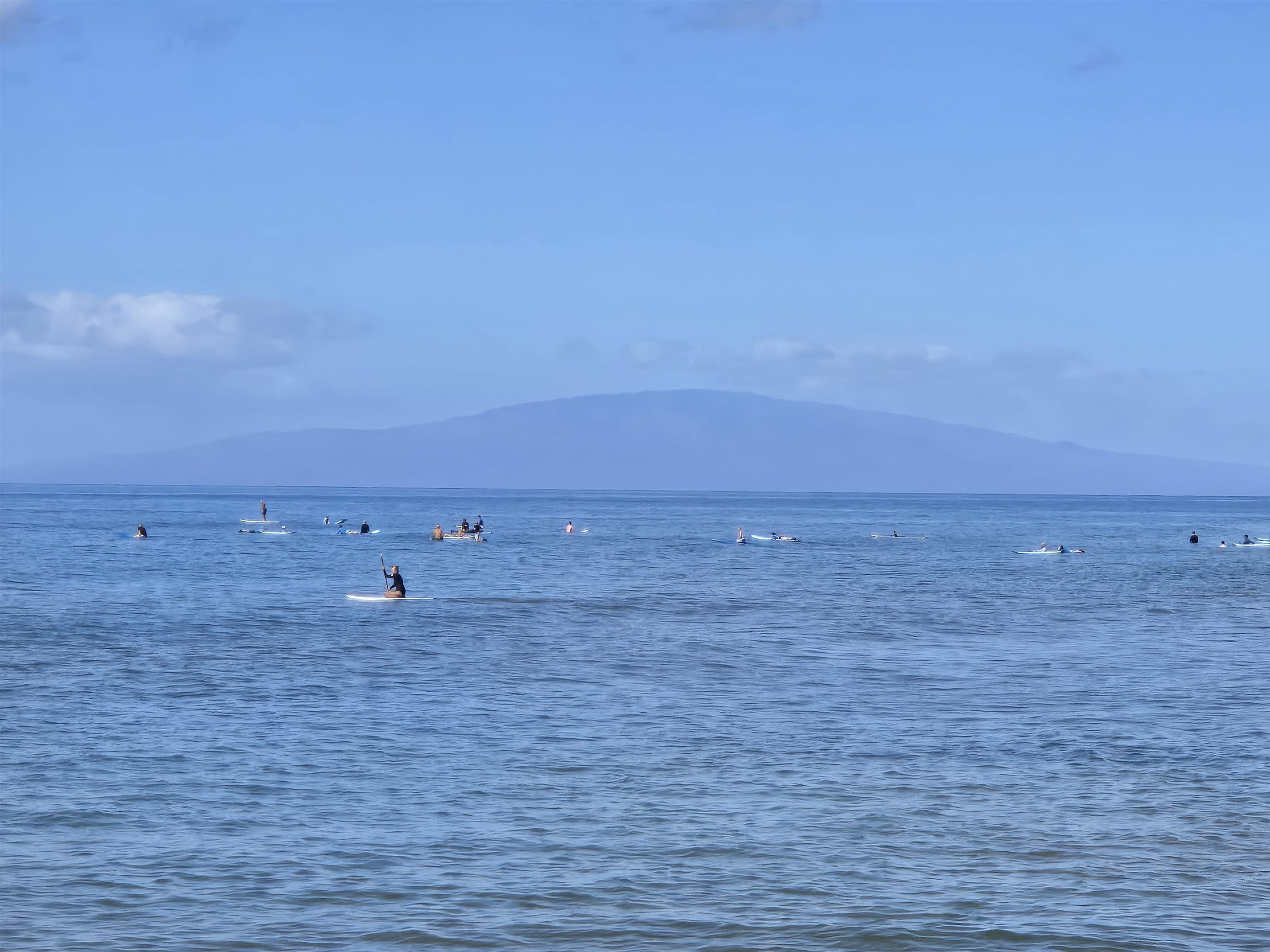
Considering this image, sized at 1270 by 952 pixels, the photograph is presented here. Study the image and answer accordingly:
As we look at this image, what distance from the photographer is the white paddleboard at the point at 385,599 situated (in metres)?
57.0

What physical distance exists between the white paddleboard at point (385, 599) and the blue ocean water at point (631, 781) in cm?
407

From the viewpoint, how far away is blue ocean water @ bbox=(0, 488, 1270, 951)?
1605cm

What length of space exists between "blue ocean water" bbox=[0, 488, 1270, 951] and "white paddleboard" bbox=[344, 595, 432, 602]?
160 inches

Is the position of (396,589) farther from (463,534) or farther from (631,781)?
(463,534)

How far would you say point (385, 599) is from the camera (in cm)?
5719

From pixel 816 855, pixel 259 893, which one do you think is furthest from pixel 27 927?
pixel 816 855

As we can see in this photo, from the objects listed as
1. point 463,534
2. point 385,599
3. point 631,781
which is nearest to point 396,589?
point 385,599

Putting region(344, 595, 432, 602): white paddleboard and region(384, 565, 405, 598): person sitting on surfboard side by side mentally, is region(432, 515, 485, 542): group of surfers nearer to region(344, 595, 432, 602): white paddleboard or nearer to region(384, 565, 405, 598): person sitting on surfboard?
region(344, 595, 432, 602): white paddleboard

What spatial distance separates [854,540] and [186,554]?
206ft

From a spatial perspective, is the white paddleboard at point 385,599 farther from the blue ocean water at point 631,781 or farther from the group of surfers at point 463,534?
the group of surfers at point 463,534

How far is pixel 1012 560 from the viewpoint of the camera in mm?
95062

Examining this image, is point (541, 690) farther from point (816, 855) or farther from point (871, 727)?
point (816, 855)

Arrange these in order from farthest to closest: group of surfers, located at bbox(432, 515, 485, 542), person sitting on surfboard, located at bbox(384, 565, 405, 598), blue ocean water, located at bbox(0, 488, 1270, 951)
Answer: group of surfers, located at bbox(432, 515, 485, 542) → person sitting on surfboard, located at bbox(384, 565, 405, 598) → blue ocean water, located at bbox(0, 488, 1270, 951)

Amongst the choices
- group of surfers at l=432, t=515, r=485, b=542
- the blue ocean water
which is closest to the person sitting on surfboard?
the blue ocean water
